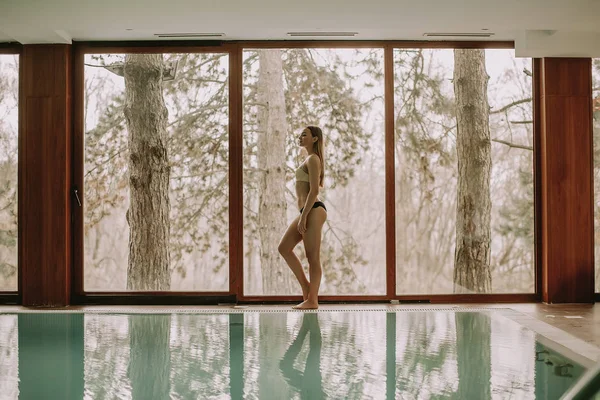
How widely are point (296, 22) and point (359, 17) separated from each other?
0.55 metres

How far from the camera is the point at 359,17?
5535 millimetres

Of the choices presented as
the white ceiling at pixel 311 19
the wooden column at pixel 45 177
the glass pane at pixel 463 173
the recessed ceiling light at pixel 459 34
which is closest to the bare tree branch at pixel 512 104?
the glass pane at pixel 463 173

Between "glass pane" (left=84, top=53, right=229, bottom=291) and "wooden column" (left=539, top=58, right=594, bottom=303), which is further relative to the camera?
"glass pane" (left=84, top=53, right=229, bottom=291)

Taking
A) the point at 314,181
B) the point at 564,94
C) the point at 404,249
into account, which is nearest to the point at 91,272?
the point at 314,181

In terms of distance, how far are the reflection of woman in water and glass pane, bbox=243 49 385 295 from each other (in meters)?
1.82

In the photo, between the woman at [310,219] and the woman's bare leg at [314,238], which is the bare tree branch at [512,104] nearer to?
the woman at [310,219]

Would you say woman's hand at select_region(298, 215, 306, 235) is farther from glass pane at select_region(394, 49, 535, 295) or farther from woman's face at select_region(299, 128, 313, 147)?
glass pane at select_region(394, 49, 535, 295)

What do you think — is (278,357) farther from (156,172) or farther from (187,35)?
(187,35)

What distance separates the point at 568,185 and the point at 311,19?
2.97 meters

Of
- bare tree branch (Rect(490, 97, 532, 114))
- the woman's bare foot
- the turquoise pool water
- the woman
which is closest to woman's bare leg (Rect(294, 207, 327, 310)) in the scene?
the woman

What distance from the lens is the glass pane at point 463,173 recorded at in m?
6.61

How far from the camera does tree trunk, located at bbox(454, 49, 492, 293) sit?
22.1 ft

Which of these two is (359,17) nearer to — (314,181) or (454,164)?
(314,181)

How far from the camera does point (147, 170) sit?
671 centimetres
